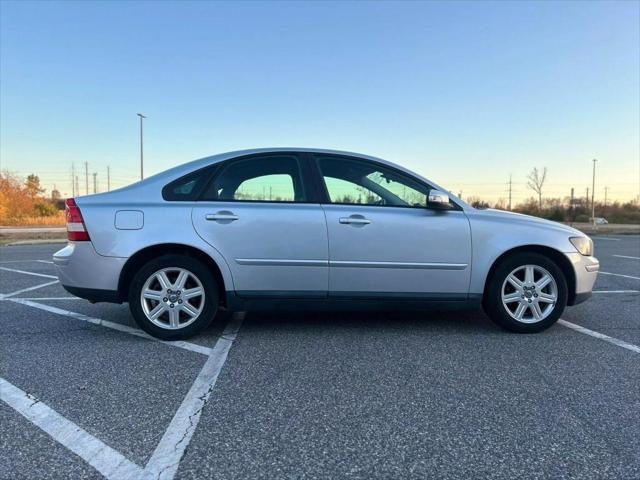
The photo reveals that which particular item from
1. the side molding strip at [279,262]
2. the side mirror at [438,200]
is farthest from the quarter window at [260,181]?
the side mirror at [438,200]

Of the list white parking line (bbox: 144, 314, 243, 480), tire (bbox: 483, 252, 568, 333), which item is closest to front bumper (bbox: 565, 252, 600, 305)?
tire (bbox: 483, 252, 568, 333)

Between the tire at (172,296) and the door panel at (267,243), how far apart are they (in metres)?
0.26

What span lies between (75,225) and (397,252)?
2.71m

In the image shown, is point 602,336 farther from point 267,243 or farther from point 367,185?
point 267,243

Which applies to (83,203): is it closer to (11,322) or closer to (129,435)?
(11,322)

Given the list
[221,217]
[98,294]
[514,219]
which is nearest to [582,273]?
[514,219]

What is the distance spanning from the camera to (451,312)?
4996 mm

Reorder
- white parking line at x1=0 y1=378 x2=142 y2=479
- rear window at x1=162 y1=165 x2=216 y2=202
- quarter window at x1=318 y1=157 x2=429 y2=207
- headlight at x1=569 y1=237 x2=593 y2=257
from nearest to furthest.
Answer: white parking line at x1=0 y1=378 x2=142 y2=479 → rear window at x1=162 y1=165 x2=216 y2=202 → quarter window at x1=318 y1=157 x2=429 y2=207 → headlight at x1=569 y1=237 x2=593 y2=257

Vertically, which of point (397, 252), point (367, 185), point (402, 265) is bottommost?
point (402, 265)

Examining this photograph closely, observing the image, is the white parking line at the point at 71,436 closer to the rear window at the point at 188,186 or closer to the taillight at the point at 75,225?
the taillight at the point at 75,225

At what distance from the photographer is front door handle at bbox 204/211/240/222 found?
3887 mm

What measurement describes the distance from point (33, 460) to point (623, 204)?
77.9 metres

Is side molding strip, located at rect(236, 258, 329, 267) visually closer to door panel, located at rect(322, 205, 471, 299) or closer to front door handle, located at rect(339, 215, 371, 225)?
door panel, located at rect(322, 205, 471, 299)

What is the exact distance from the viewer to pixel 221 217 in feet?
12.8
